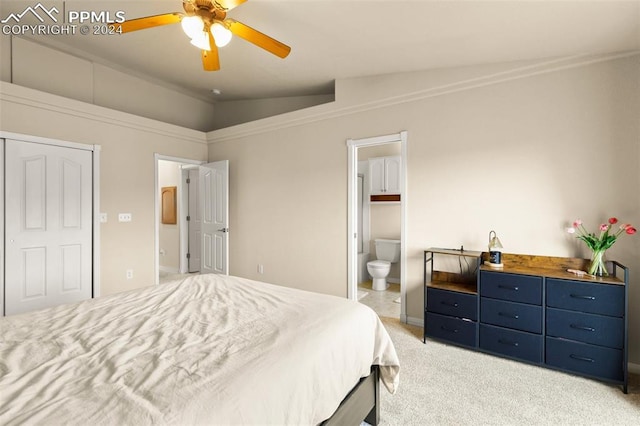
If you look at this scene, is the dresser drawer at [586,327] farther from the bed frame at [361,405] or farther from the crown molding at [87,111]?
the crown molding at [87,111]

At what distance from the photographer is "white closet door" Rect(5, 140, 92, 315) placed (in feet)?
10.1

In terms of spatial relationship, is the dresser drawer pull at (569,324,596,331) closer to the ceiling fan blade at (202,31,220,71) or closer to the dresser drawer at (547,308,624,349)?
the dresser drawer at (547,308,624,349)

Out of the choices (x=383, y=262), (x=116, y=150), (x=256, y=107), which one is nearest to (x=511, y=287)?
(x=383, y=262)

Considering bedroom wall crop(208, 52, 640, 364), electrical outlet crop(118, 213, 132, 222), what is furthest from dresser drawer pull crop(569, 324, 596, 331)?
electrical outlet crop(118, 213, 132, 222)

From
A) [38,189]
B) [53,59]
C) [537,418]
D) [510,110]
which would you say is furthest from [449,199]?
[53,59]

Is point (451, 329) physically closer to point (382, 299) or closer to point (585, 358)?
point (585, 358)

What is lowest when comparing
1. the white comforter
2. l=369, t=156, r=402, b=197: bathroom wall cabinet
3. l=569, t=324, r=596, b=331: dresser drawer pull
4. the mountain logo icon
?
l=569, t=324, r=596, b=331: dresser drawer pull

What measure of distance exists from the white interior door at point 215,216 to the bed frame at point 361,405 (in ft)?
10.9

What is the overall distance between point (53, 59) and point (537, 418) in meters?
5.50

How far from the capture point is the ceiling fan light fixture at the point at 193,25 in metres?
1.87

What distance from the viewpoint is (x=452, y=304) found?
107 inches

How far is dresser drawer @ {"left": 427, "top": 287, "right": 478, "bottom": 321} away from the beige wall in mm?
4909

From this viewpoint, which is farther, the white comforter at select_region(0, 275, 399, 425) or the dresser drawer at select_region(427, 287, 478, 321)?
the dresser drawer at select_region(427, 287, 478, 321)

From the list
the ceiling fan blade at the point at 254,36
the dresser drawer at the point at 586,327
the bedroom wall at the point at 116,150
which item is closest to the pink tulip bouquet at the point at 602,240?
the dresser drawer at the point at 586,327
